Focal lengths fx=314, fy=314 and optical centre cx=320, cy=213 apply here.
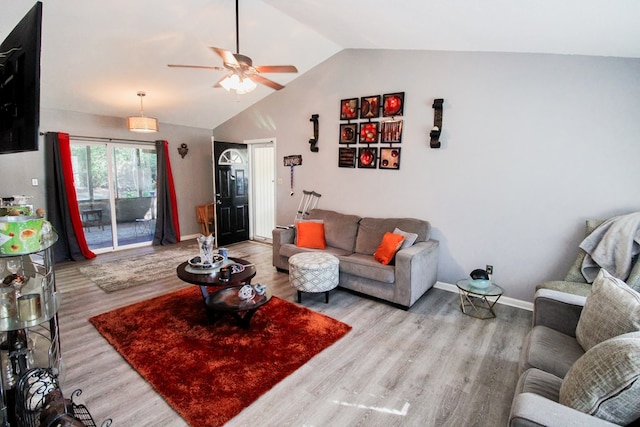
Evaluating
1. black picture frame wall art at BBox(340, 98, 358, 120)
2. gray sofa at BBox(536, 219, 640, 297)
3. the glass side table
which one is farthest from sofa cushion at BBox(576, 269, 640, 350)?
black picture frame wall art at BBox(340, 98, 358, 120)

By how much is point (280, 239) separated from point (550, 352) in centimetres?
321

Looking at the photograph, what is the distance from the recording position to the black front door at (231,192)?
5.85 m

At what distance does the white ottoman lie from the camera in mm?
3396

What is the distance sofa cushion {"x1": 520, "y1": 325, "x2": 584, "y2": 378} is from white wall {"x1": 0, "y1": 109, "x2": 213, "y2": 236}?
19.9 feet

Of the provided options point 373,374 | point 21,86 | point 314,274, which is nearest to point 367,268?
point 314,274

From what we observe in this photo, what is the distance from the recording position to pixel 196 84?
4652 mm

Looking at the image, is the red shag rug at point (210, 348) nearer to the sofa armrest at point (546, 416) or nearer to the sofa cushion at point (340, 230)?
the sofa cushion at point (340, 230)

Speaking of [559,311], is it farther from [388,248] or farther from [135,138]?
[135,138]

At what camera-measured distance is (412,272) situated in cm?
324

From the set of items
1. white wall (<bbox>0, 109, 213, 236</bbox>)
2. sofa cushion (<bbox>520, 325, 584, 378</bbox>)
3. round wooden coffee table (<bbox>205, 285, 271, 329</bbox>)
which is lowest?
round wooden coffee table (<bbox>205, 285, 271, 329</bbox>)

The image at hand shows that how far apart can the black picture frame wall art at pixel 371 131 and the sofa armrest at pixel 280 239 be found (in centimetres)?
127

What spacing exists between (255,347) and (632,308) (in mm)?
2402

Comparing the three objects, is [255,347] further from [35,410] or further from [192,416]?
[35,410]

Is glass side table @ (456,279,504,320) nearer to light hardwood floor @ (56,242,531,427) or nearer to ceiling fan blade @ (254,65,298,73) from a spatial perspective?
light hardwood floor @ (56,242,531,427)
